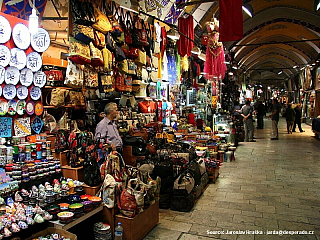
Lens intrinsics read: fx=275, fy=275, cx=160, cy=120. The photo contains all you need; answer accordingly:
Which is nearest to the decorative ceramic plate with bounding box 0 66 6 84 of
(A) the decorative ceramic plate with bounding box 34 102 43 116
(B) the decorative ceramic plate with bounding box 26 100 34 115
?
(B) the decorative ceramic plate with bounding box 26 100 34 115

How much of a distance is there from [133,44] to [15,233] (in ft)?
13.5

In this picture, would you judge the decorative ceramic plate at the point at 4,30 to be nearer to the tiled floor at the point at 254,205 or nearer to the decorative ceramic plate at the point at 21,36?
the decorative ceramic plate at the point at 21,36

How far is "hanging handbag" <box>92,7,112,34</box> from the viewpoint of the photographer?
4461 mm

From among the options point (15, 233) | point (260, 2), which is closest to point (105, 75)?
point (15, 233)

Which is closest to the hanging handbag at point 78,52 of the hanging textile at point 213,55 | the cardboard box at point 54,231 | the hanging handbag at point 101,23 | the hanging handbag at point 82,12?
the hanging handbag at point 82,12

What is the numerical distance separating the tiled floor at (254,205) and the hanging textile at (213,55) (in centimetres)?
294

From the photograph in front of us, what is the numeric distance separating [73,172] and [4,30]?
1.95m

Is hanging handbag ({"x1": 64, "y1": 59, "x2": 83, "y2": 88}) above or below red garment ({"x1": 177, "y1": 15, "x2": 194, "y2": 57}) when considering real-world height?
below

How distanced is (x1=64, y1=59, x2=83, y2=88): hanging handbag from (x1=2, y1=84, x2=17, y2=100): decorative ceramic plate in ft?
Answer: 2.77

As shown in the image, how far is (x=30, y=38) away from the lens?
3.74m

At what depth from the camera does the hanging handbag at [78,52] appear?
162 inches

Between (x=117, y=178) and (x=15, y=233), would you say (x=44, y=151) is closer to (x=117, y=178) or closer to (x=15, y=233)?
(x=117, y=178)

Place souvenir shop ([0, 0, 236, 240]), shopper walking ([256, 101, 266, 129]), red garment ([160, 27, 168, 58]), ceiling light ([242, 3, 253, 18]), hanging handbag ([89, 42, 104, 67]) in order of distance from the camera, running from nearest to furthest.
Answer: souvenir shop ([0, 0, 236, 240]) < hanging handbag ([89, 42, 104, 67]) < red garment ([160, 27, 168, 58]) < ceiling light ([242, 3, 253, 18]) < shopper walking ([256, 101, 266, 129])

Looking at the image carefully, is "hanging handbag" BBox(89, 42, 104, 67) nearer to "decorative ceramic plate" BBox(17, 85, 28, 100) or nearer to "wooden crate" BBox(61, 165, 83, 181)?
"decorative ceramic plate" BBox(17, 85, 28, 100)
